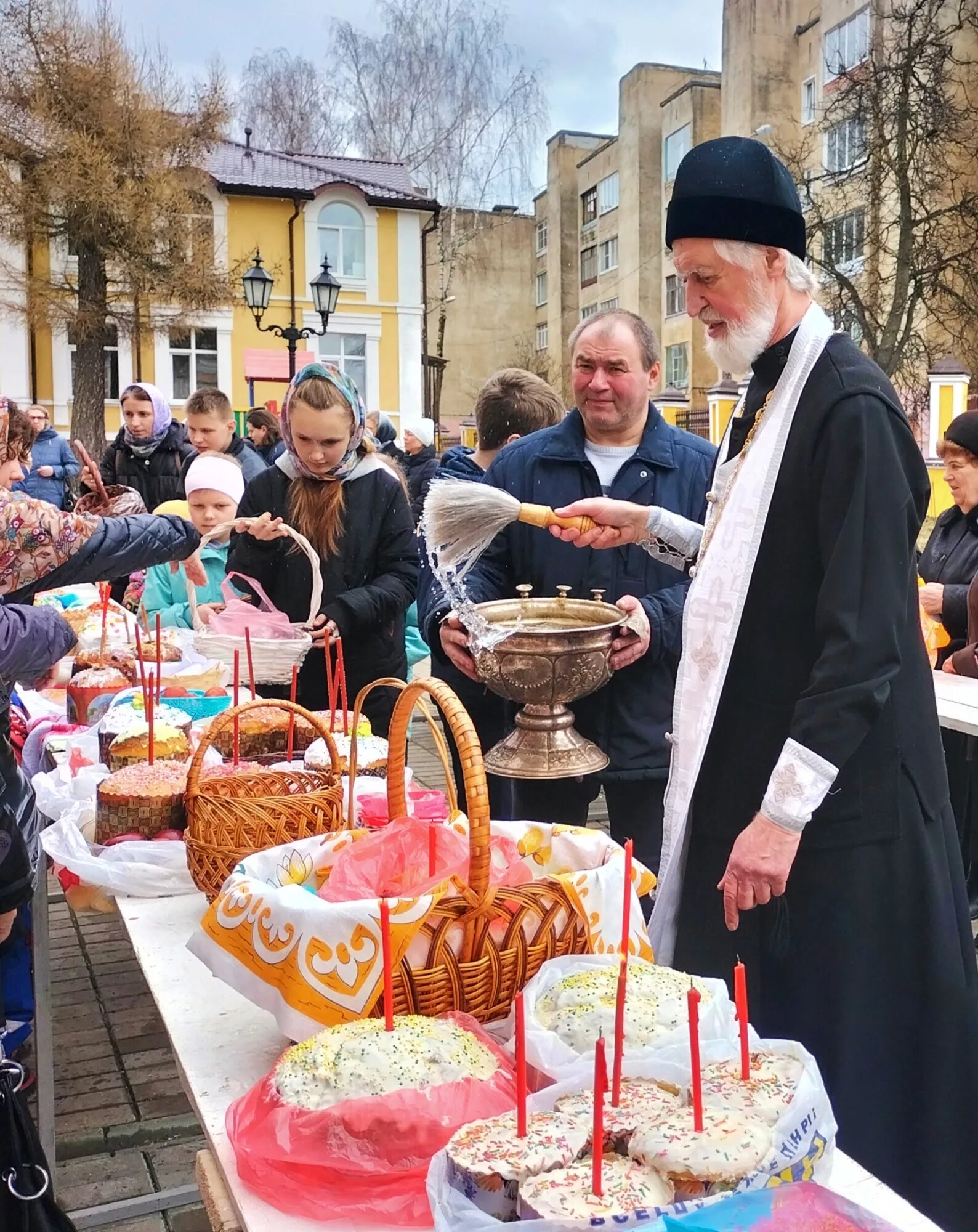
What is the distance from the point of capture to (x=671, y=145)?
31953mm

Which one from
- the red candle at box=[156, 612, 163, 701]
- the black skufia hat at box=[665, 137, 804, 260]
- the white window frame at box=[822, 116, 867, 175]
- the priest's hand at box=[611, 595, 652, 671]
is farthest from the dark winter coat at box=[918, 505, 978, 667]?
the white window frame at box=[822, 116, 867, 175]

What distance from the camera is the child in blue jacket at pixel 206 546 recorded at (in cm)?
421

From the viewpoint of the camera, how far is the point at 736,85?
26453 millimetres

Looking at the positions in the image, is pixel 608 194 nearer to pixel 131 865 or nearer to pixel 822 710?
pixel 131 865

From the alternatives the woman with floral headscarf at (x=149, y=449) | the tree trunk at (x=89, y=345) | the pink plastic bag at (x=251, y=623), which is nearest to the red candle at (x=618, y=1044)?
the pink plastic bag at (x=251, y=623)

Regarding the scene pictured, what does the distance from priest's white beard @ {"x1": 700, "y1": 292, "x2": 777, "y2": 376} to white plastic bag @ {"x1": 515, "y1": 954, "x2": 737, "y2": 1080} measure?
1049 millimetres

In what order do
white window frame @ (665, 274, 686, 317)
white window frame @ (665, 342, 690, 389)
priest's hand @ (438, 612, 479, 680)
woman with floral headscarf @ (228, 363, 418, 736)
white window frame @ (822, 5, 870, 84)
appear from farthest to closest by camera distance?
white window frame @ (665, 274, 686, 317) → white window frame @ (665, 342, 690, 389) → white window frame @ (822, 5, 870, 84) → woman with floral headscarf @ (228, 363, 418, 736) → priest's hand @ (438, 612, 479, 680)

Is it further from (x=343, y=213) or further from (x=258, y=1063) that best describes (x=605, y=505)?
(x=343, y=213)

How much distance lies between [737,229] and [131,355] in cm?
2486

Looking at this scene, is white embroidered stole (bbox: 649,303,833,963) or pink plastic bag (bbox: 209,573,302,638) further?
pink plastic bag (bbox: 209,573,302,638)

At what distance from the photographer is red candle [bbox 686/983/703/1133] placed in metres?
1.09

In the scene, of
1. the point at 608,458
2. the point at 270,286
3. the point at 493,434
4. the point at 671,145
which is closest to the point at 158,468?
the point at 493,434

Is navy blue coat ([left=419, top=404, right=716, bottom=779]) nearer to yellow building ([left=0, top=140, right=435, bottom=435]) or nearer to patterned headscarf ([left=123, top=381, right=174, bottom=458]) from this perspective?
patterned headscarf ([left=123, top=381, right=174, bottom=458])

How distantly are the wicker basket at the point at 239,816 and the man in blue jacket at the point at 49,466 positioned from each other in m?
5.28
